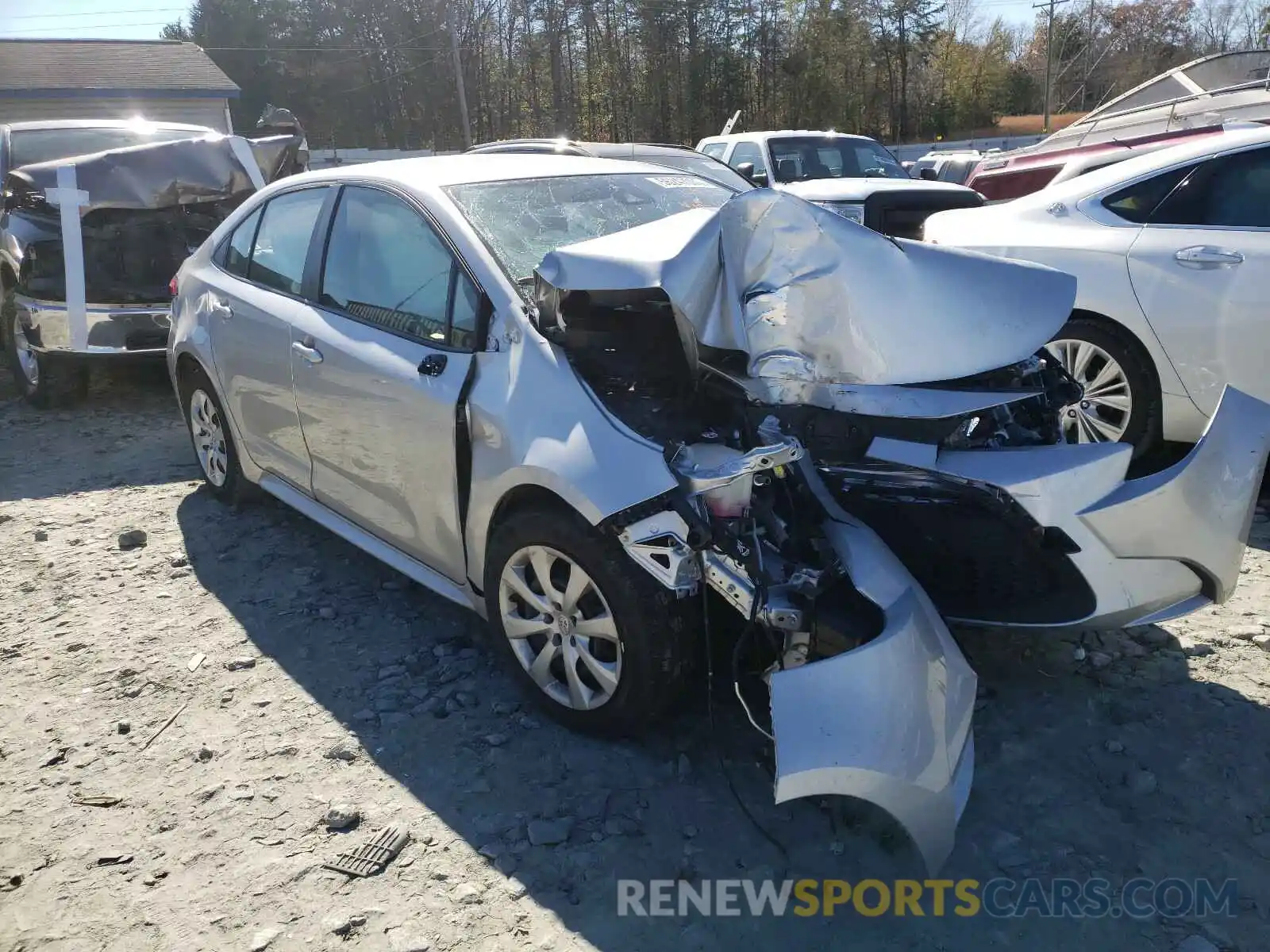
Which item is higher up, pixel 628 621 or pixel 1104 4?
pixel 1104 4

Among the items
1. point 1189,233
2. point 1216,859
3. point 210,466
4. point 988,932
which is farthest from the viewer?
point 210,466

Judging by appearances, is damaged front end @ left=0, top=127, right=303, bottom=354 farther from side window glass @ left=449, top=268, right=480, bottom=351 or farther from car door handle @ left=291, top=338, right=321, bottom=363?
side window glass @ left=449, top=268, right=480, bottom=351

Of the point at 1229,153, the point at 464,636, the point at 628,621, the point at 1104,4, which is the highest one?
the point at 1104,4

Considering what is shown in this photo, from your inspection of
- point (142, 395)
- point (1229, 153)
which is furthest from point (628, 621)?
point (142, 395)

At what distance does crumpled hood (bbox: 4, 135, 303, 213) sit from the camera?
6.91m

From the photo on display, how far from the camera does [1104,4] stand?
184ft

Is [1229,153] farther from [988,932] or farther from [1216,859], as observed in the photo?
[988,932]

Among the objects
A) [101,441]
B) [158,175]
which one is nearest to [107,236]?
[158,175]

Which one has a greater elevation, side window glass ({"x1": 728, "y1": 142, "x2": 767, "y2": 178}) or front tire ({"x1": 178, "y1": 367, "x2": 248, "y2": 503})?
side window glass ({"x1": 728, "y1": 142, "x2": 767, "y2": 178})

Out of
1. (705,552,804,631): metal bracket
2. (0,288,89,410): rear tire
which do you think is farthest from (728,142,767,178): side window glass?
(705,552,804,631): metal bracket

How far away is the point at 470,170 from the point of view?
374 centimetres

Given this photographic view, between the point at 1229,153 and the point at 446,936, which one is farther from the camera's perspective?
the point at 1229,153

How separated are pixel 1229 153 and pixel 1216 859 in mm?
3595

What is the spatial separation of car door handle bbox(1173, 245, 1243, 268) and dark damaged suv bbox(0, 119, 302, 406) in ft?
20.8
